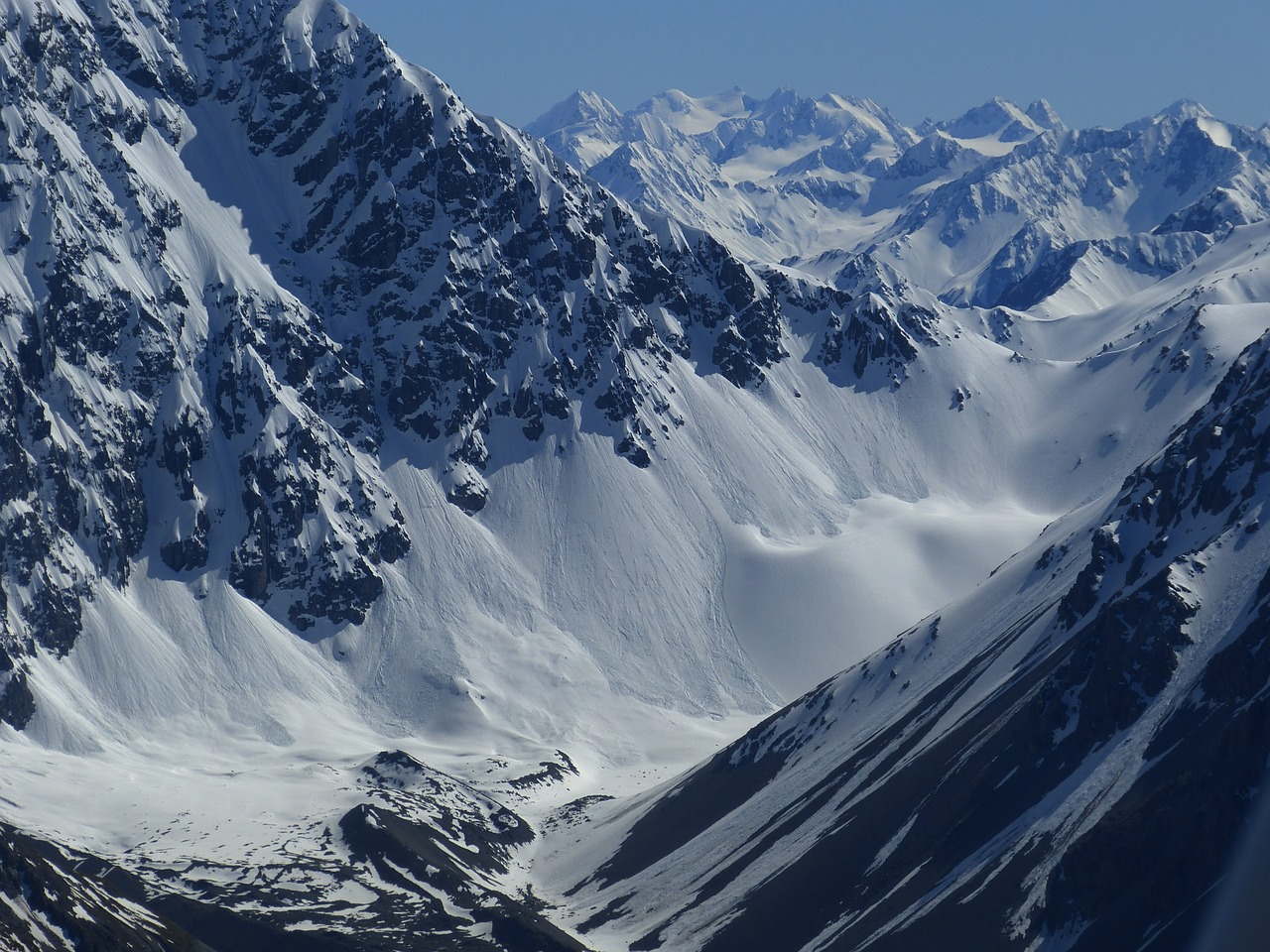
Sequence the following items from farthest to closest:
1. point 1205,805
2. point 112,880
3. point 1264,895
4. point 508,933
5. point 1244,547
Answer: point 112,880, point 508,933, point 1244,547, point 1205,805, point 1264,895

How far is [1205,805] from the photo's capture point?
409 ft

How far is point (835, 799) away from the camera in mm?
177250

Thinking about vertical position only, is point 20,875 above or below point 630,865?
above

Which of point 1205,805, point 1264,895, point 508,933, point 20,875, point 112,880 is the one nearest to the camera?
point 1264,895

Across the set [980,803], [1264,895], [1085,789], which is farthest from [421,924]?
[1264,895]

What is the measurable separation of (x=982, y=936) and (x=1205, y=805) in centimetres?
1963

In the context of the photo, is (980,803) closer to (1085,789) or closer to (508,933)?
(1085,789)

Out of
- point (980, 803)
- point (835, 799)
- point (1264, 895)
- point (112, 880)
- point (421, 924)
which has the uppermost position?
point (112, 880)

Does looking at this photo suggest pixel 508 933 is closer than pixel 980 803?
No

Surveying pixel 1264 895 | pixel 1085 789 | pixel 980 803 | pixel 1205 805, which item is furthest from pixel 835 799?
pixel 1264 895

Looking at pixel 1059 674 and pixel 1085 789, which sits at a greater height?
pixel 1059 674

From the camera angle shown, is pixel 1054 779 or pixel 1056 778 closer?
pixel 1056 778

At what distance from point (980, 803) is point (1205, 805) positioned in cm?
3079

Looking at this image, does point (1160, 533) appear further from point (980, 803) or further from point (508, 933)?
point (508, 933)
